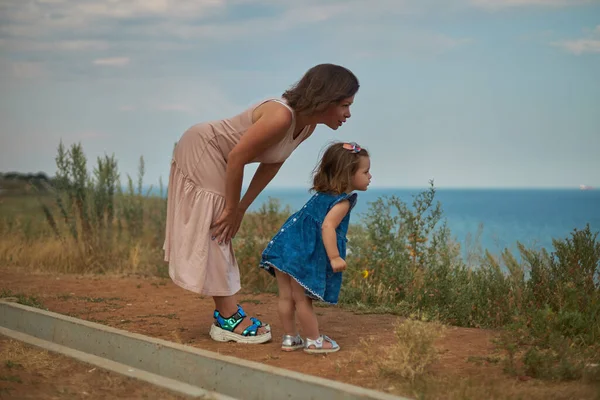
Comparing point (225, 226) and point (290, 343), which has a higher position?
point (225, 226)

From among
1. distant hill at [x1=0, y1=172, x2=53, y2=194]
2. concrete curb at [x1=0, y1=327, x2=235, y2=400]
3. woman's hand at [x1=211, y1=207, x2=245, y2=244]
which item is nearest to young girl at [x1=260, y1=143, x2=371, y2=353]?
woman's hand at [x1=211, y1=207, x2=245, y2=244]

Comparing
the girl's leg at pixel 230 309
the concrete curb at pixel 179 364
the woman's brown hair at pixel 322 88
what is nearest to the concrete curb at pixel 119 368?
the concrete curb at pixel 179 364

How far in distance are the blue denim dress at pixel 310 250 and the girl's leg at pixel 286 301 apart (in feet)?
0.35

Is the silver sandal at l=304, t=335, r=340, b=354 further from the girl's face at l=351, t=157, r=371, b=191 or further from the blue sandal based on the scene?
the girl's face at l=351, t=157, r=371, b=191

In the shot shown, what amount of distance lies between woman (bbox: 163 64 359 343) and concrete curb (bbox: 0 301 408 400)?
1.86 ft

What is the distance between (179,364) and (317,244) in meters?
1.21

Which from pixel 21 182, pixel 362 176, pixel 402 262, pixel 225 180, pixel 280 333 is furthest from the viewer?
pixel 21 182

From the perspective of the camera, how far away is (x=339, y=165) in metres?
5.26

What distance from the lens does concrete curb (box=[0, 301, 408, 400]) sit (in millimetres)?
4273

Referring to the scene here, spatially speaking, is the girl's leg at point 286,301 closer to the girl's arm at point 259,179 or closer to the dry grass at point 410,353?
the girl's arm at point 259,179

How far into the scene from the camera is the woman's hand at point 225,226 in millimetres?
5574

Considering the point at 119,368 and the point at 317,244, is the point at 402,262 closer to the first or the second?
the point at 317,244

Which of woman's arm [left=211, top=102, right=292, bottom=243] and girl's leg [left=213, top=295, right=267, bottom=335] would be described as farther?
girl's leg [left=213, top=295, right=267, bottom=335]

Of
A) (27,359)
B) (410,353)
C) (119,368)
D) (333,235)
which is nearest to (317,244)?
(333,235)
